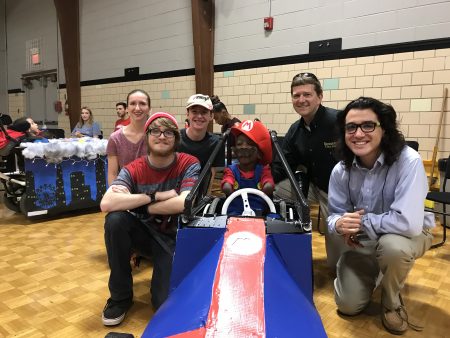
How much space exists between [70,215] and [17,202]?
2.08 feet

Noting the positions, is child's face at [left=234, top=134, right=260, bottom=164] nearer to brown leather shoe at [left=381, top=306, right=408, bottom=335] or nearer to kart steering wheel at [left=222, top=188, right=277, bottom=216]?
kart steering wheel at [left=222, top=188, right=277, bottom=216]

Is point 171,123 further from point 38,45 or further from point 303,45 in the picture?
point 38,45

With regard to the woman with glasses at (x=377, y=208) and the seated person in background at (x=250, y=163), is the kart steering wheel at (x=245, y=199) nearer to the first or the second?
the seated person in background at (x=250, y=163)

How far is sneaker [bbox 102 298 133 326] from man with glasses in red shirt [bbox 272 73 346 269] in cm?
128

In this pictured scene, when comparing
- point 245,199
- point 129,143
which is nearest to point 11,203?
point 129,143

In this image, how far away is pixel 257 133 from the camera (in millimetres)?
Answer: 2152

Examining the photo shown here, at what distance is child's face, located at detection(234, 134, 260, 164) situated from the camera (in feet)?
7.14

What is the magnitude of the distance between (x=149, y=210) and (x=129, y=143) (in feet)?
2.72

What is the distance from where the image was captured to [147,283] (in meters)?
2.58

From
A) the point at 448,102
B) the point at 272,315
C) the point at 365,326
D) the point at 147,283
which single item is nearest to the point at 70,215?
the point at 147,283

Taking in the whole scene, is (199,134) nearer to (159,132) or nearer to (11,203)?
(159,132)

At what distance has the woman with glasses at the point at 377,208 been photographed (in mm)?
1870

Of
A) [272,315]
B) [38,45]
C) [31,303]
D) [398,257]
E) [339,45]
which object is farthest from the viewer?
[38,45]

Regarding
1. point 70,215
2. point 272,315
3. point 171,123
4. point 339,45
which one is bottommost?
point 70,215
